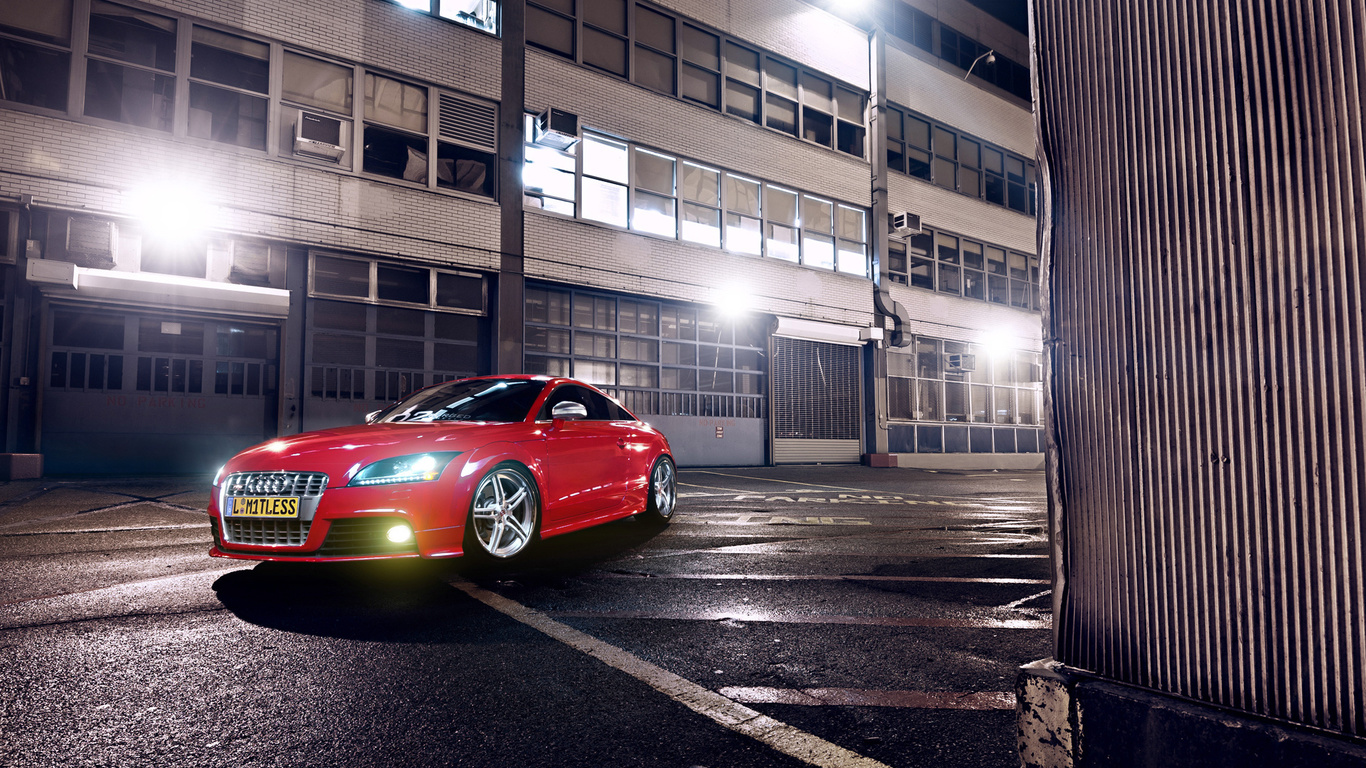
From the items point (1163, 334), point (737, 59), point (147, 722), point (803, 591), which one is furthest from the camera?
point (737, 59)

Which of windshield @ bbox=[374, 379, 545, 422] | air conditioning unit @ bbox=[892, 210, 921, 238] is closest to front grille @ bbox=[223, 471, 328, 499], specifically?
windshield @ bbox=[374, 379, 545, 422]

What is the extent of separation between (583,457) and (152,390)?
965 centimetres

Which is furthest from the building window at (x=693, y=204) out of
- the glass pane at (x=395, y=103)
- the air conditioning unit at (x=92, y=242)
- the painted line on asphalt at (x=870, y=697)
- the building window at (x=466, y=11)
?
the painted line on asphalt at (x=870, y=697)

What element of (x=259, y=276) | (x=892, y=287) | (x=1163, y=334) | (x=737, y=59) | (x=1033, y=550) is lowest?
(x=1033, y=550)

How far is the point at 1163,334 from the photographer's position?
1.63 m

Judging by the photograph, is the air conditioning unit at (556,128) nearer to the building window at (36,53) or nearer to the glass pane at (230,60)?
the glass pane at (230,60)

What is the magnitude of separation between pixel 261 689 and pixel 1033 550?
18.2 feet

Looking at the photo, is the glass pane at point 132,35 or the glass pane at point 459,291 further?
the glass pane at point 459,291

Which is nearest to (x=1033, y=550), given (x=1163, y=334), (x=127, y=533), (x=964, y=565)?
(x=964, y=565)

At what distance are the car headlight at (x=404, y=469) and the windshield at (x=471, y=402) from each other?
955 mm

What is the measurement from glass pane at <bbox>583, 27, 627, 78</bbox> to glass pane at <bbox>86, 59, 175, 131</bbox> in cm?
803

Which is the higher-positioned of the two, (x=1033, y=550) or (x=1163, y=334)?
(x=1163, y=334)

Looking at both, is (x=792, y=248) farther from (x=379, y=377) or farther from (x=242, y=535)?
(x=242, y=535)

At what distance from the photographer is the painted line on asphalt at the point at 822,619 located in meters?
3.74
